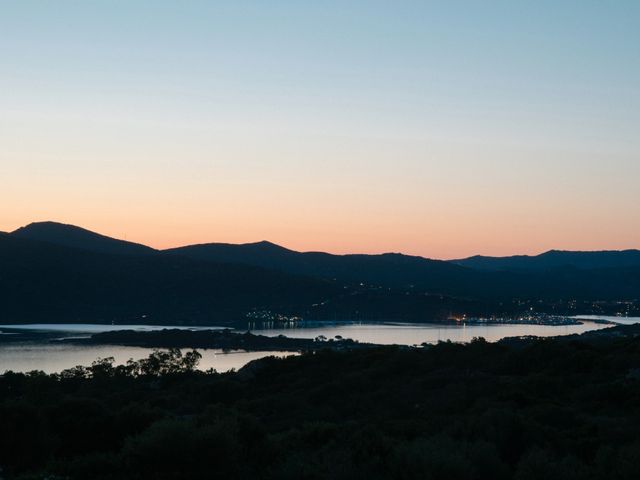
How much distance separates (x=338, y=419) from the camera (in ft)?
76.6

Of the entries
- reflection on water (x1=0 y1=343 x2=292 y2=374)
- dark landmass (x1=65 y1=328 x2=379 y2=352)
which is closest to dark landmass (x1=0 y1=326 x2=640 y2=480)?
reflection on water (x1=0 y1=343 x2=292 y2=374)

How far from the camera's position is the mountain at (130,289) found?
539ft

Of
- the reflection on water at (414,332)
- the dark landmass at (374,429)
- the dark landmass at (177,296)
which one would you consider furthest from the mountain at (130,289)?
the dark landmass at (374,429)

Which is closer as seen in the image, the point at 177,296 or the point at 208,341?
the point at 208,341

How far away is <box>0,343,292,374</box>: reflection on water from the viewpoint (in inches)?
2987

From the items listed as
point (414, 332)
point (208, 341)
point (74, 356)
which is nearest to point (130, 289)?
point (414, 332)

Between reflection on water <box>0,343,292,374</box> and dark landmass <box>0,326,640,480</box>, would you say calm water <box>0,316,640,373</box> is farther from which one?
dark landmass <box>0,326,640,480</box>

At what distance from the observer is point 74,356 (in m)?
86.5

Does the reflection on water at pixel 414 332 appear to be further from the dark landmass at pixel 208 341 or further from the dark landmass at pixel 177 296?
the dark landmass at pixel 177 296

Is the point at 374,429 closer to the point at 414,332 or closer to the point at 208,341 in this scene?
the point at 208,341

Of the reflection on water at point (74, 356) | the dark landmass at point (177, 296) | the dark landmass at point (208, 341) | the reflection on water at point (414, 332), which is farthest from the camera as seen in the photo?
the dark landmass at point (177, 296)

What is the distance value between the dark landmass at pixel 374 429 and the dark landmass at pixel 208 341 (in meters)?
66.3

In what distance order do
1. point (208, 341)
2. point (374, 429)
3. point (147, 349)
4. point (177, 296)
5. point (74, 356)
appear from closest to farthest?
1. point (374, 429)
2. point (74, 356)
3. point (147, 349)
4. point (208, 341)
5. point (177, 296)

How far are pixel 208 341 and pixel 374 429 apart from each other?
9482 cm
